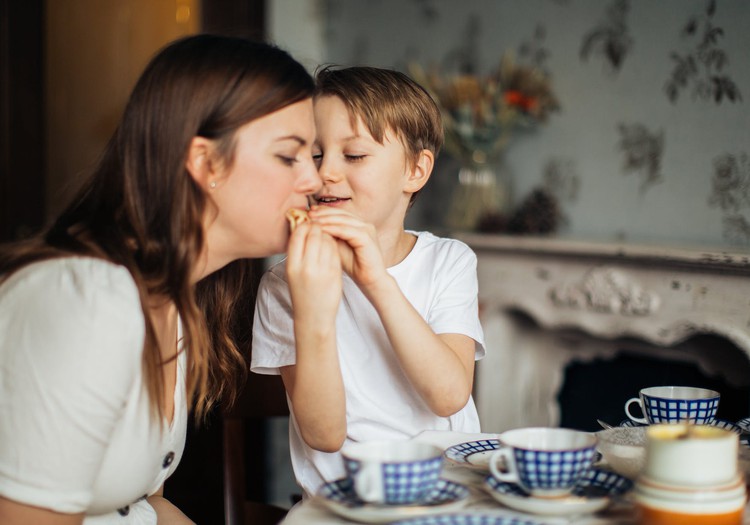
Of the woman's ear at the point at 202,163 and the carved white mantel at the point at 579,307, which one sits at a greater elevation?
the woman's ear at the point at 202,163

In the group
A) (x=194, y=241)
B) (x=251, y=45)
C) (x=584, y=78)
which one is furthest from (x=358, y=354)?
(x=584, y=78)

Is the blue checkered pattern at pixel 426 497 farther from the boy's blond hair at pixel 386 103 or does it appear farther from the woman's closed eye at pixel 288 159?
the boy's blond hair at pixel 386 103

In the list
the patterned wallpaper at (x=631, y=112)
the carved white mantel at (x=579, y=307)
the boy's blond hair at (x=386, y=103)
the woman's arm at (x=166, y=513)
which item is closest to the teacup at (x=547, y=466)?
the woman's arm at (x=166, y=513)

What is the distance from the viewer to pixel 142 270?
110 centimetres

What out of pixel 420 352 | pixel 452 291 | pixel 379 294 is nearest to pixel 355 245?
pixel 379 294

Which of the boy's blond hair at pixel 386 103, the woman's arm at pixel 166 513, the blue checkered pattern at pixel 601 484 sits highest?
the boy's blond hair at pixel 386 103

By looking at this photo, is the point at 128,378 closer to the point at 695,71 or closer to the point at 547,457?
the point at 547,457

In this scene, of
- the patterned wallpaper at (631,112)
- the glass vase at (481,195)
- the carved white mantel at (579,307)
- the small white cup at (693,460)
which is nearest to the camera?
the small white cup at (693,460)

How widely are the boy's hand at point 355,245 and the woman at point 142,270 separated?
0.03 metres

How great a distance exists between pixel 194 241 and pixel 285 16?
248 cm

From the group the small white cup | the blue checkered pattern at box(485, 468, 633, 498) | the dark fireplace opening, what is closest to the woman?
the blue checkered pattern at box(485, 468, 633, 498)

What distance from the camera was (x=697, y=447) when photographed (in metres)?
0.78

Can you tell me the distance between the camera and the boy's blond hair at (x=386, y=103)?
1.46 metres

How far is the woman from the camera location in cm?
96
